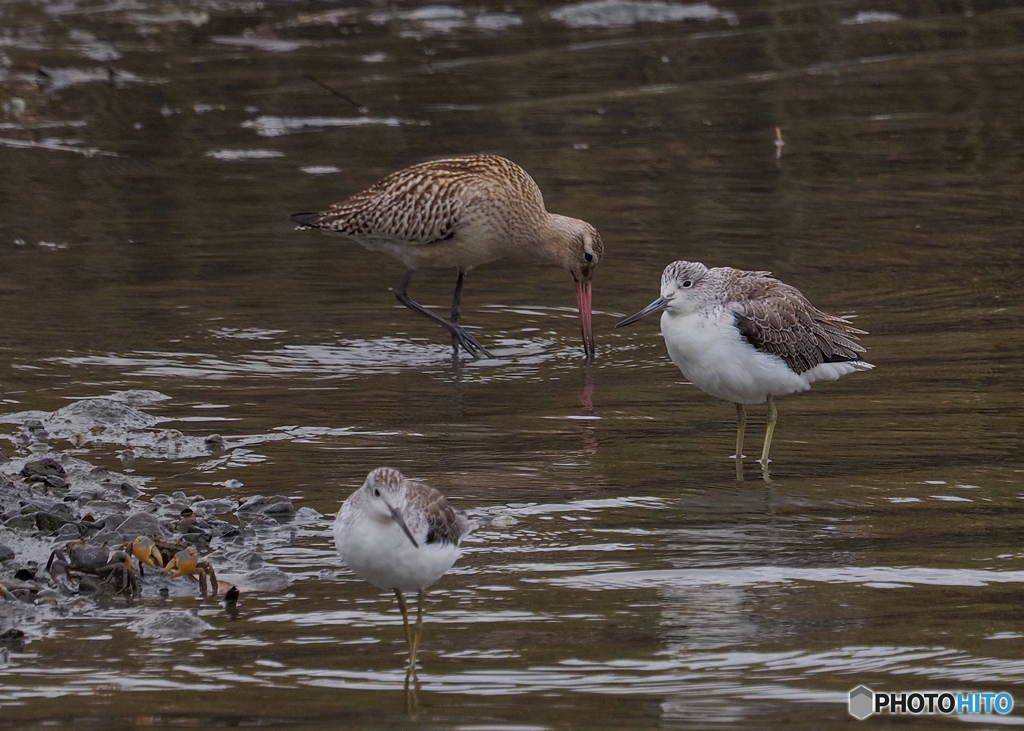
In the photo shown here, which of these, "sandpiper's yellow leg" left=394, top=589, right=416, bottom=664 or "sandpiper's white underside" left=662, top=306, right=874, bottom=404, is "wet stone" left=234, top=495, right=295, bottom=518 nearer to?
"sandpiper's yellow leg" left=394, top=589, right=416, bottom=664

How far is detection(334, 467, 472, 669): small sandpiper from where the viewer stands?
17.0 feet

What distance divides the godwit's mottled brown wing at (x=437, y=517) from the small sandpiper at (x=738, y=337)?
2.04 m

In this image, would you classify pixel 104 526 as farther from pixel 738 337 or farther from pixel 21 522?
pixel 738 337

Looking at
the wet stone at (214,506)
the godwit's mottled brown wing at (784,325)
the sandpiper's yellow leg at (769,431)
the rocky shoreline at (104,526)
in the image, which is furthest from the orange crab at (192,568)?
the godwit's mottled brown wing at (784,325)

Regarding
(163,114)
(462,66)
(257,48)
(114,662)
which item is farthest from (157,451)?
(257,48)

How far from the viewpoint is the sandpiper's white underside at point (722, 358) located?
7.28 meters

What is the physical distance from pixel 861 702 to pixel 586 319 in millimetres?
5123

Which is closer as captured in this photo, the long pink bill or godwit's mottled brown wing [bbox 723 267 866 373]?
godwit's mottled brown wing [bbox 723 267 866 373]

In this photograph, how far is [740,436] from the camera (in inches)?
296

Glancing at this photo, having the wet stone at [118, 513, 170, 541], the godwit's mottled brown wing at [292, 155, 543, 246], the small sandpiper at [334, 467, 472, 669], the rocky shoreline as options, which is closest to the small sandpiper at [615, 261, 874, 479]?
the rocky shoreline

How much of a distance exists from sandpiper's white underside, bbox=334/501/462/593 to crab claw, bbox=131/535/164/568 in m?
0.96

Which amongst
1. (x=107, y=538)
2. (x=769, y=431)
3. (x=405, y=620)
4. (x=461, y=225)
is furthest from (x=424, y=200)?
(x=405, y=620)

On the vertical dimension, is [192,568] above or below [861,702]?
above

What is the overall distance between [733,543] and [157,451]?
279 centimetres
